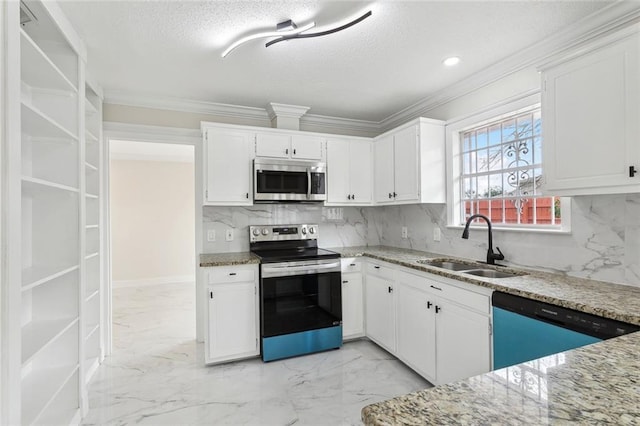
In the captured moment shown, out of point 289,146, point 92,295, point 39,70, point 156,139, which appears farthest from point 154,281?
point 39,70

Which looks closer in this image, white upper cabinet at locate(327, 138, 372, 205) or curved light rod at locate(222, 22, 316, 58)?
curved light rod at locate(222, 22, 316, 58)

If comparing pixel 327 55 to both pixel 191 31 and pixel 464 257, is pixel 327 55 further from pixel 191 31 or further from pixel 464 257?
pixel 464 257

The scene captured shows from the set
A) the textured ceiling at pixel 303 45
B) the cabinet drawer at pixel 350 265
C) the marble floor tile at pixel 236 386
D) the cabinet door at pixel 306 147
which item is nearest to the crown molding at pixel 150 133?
the textured ceiling at pixel 303 45

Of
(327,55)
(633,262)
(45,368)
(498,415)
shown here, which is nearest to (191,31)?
(327,55)

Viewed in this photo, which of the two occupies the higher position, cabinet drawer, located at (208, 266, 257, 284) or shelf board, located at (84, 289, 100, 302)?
cabinet drawer, located at (208, 266, 257, 284)

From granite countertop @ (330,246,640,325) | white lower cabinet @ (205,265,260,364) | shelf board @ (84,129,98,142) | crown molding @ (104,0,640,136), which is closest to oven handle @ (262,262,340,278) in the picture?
white lower cabinet @ (205,265,260,364)

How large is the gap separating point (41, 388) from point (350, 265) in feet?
7.87

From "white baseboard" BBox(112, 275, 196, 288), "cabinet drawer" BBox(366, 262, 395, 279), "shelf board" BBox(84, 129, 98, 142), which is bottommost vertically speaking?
"white baseboard" BBox(112, 275, 196, 288)

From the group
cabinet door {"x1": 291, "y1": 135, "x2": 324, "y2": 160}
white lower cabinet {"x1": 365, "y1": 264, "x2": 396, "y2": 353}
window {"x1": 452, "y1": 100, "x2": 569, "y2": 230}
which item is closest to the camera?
window {"x1": 452, "y1": 100, "x2": 569, "y2": 230}

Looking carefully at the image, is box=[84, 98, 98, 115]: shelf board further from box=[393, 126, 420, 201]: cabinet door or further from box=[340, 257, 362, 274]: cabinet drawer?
box=[393, 126, 420, 201]: cabinet door

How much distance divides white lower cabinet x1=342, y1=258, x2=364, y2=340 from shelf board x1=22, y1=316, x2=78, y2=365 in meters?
2.14

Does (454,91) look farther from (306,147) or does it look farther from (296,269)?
(296,269)

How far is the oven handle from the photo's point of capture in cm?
286

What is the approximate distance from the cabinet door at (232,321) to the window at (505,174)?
2060 millimetres
